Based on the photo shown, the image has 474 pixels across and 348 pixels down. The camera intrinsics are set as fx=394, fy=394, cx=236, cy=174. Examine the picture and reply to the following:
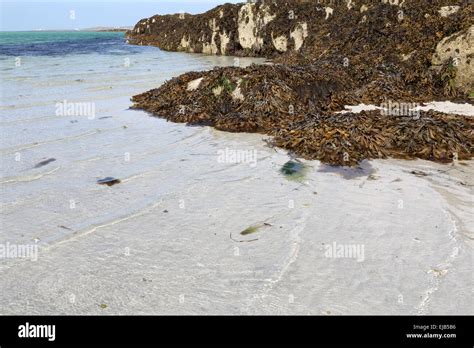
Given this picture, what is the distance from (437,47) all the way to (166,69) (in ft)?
46.7

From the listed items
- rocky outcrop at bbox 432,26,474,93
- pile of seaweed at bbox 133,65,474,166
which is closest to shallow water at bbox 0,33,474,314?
pile of seaweed at bbox 133,65,474,166

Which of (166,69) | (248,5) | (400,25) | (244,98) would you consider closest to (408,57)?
(400,25)

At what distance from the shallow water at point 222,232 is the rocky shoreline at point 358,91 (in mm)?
838

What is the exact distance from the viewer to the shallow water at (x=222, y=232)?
362 centimetres

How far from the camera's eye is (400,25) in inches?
657

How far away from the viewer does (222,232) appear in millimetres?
4816

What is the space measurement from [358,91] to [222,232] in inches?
364

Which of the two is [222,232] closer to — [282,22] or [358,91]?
[358,91]

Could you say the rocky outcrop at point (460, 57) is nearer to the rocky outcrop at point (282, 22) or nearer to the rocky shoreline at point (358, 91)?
the rocky shoreline at point (358, 91)

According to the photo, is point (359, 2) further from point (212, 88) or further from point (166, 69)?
point (212, 88)

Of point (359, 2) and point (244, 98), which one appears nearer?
point (244, 98)
